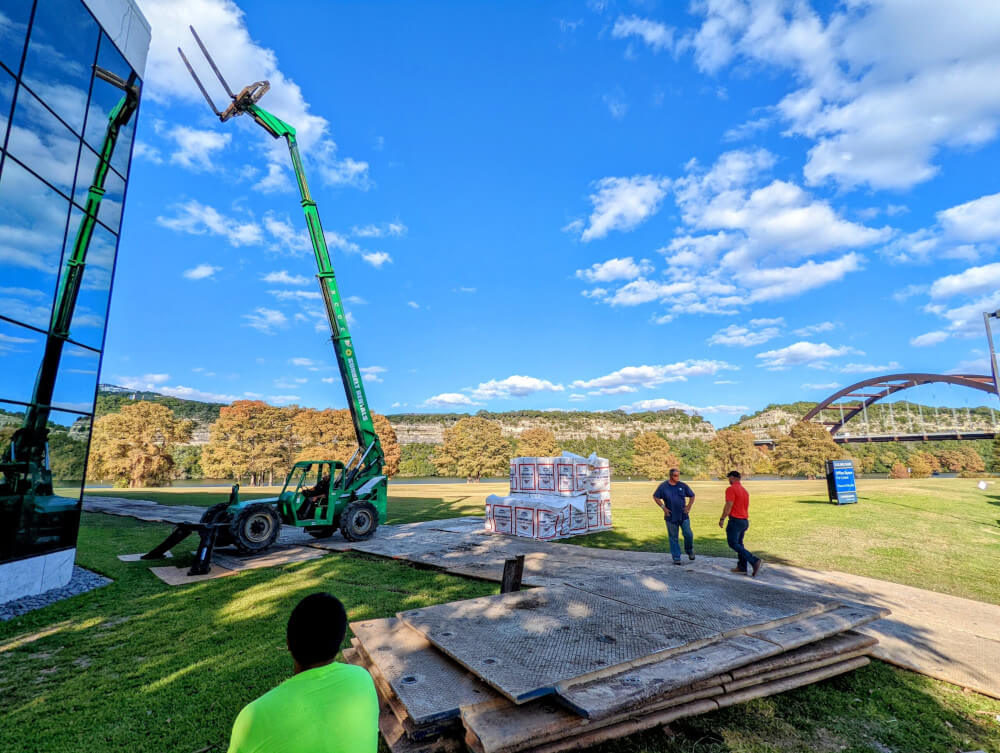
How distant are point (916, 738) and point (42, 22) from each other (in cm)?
1531

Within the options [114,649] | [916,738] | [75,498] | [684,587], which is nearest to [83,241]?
[75,498]

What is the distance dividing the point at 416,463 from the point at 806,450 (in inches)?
2470

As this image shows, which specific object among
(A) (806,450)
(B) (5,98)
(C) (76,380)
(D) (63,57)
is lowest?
(A) (806,450)

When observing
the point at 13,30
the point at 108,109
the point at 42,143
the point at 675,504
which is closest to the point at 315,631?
the point at 675,504

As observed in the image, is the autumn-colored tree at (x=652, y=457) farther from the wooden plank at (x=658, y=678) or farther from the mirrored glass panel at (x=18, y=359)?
the mirrored glass panel at (x=18, y=359)

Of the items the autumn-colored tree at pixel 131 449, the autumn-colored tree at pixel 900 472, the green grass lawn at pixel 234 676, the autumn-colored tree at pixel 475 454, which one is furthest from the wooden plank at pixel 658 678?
the autumn-colored tree at pixel 900 472

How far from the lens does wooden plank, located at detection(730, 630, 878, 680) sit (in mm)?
3810

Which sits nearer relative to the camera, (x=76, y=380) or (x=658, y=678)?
(x=658, y=678)

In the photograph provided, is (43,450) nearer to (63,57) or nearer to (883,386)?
(63,57)

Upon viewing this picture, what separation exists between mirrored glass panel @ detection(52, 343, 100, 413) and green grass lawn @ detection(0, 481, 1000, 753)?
3475 millimetres

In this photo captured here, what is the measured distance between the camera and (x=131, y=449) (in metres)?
42.2

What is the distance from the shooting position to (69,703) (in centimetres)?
426

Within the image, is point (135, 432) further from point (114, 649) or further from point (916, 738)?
point (916, 738)

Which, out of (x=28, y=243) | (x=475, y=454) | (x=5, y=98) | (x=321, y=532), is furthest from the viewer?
(x=475, y=454)
